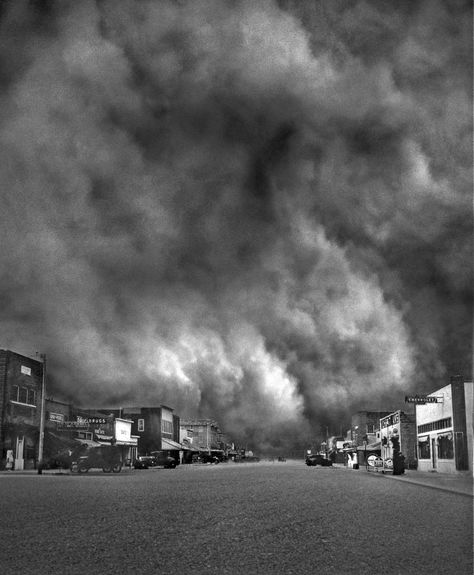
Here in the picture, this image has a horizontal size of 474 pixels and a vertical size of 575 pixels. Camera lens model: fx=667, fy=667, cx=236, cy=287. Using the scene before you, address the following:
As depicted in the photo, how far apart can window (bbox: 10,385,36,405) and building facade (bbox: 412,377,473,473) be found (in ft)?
127

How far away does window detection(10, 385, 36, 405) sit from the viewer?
6574 cm

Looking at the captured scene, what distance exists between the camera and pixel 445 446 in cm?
6191

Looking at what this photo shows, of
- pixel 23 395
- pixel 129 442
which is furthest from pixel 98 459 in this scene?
pixel 129 442

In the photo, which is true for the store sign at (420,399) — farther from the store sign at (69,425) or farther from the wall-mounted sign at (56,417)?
the wall-mounted sign at (56,417)

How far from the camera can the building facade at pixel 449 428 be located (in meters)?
55.9

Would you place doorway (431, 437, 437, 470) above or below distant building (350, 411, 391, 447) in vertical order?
below

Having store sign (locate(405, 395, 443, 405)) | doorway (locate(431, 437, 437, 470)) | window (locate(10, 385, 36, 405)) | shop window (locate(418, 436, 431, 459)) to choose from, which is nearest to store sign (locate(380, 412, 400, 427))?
shop window (locate(418, 436, 431, 459))

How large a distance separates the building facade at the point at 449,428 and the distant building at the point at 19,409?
37.5m

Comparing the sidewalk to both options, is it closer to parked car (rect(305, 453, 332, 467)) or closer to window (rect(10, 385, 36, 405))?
parked car (rect(305, 453, 332, 467))

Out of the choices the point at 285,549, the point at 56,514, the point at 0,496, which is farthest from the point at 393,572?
the point at 0,496

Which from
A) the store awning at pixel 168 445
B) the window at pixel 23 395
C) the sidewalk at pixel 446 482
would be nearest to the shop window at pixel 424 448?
the sidewalk at pixel 446 482

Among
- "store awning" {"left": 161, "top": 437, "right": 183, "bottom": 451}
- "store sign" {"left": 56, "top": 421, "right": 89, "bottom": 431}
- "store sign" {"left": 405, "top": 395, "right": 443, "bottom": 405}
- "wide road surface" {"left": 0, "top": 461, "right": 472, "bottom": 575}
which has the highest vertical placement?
"store sign" {"left": 405, "top": 395, "right": 443, "bottom": 405}

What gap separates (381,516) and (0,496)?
1208 centimetres

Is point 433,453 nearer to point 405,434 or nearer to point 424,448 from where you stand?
point 424,448
